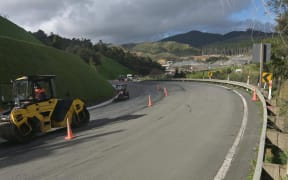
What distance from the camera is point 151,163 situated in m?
7.93

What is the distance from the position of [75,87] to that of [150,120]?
1721 cm

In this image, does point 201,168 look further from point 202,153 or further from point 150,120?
point 150,120

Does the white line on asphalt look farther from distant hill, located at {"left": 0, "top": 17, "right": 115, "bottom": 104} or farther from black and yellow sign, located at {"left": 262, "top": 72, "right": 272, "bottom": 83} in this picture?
distant hill, located at {"left": 0, "top": 17, "right": 115, "bottom": 104}

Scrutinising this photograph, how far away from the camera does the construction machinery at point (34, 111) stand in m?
11.2

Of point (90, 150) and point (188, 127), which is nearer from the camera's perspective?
point (90, 150)

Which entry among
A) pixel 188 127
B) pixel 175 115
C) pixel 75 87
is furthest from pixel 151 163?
pixel 75 87

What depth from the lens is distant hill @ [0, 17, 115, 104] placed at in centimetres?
2744

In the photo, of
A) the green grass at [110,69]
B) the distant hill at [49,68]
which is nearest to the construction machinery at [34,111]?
the distant hill at [49,68]

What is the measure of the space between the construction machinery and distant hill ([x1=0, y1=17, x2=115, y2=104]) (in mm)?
12798

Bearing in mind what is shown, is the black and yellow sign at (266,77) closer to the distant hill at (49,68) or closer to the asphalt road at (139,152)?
the asphalt road at (139,152)

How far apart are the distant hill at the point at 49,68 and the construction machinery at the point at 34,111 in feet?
42.0

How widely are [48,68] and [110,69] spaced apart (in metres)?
116

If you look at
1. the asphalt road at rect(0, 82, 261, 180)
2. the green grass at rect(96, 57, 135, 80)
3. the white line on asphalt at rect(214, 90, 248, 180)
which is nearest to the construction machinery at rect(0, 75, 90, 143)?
the asphalt road at rect(0, 82, 261, 180)

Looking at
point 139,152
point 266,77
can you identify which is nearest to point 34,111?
point 139,152
